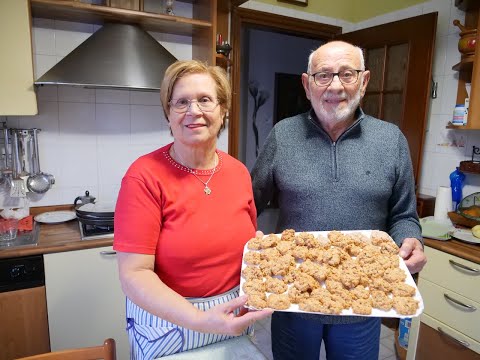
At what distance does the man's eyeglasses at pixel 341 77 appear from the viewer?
113 cm

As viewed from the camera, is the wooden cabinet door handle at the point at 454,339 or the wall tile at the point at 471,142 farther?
the wall tile at the point at 471,142

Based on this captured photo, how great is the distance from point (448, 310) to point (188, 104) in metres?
1.68

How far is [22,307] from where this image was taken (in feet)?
5.24

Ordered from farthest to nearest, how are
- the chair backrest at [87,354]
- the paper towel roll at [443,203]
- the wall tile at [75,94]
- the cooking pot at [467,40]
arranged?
the paper towel roll at [443,203], the wall tile at [75,94], the cooking pot at [467,40], the chair backrest at [87,354]

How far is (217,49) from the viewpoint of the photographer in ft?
6.96

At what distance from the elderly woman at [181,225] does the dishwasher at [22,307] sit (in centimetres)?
86

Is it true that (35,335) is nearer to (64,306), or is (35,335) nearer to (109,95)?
(64,306)

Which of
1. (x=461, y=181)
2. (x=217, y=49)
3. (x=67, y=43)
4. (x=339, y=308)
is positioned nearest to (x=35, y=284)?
(x=67, y=43)

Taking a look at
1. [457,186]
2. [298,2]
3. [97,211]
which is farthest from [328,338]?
[298,2]

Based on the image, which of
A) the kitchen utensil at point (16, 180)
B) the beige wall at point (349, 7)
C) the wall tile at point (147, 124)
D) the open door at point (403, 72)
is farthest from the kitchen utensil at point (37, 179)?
the open door at point (403, 72)

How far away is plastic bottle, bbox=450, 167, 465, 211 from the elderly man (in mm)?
1206

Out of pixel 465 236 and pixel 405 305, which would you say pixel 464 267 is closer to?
pixel 465 236

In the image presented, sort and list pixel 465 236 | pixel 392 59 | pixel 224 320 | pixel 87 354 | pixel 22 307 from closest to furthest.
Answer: pixel 224 320 < pixel 87 354 < pixel 22 307 < pixel 465 236 < pixel 392 59

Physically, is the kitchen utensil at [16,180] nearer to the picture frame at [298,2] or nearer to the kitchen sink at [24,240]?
the kitchen sink at [24,240]
